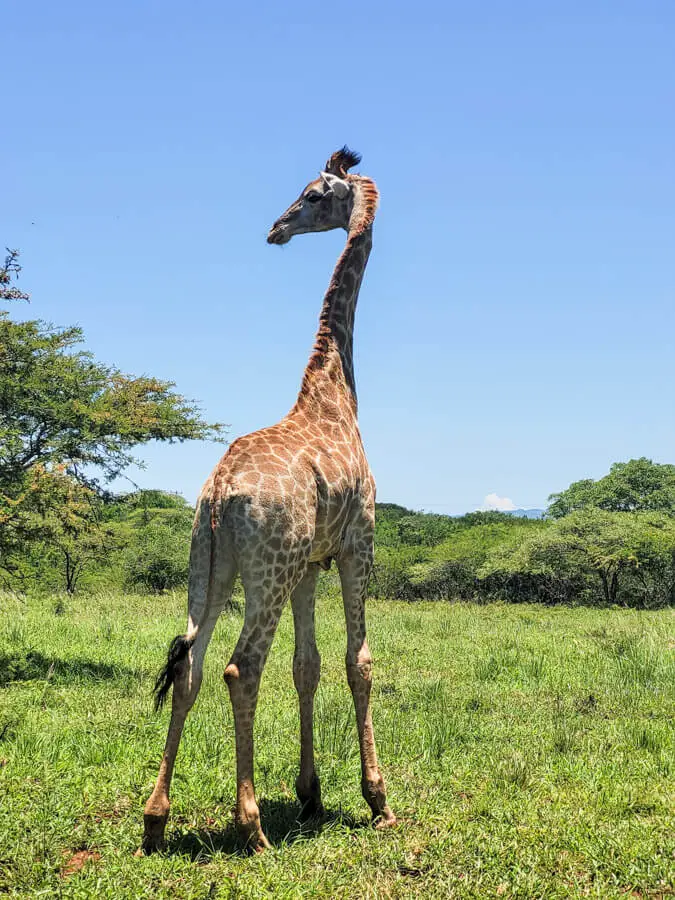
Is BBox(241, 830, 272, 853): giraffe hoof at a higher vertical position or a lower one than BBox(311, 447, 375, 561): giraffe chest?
lower

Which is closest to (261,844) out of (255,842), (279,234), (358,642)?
(255,842)

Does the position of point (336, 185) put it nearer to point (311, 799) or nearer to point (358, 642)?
point (358, 642)

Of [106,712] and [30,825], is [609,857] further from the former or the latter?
[106,712]

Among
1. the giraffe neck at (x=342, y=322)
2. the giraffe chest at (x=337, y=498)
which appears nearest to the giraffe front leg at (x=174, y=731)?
the giraffe chest at (x=337, y=498)

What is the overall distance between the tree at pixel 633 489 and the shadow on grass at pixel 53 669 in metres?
29.5

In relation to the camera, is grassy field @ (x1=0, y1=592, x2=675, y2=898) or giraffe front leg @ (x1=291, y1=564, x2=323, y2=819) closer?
grassy field @ (x1=0, y1=592, x2=675, y2=898)

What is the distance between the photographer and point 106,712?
7012 mm

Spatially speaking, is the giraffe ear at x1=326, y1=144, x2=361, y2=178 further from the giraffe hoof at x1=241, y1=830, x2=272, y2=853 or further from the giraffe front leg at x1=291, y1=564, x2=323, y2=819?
the giraffe hoof at x1=241, y1=830, x2=272, y2=853

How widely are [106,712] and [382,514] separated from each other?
3437 centimetres

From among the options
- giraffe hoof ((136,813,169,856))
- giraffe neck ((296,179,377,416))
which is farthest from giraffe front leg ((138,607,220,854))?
giraffe neck ((296,179,377,416))

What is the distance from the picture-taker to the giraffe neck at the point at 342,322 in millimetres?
5688

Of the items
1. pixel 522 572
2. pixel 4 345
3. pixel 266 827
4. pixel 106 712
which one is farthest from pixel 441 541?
pixel 266 827

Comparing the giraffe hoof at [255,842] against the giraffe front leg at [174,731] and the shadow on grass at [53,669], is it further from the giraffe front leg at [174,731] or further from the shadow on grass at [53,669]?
the shadow on grass at [53,669]

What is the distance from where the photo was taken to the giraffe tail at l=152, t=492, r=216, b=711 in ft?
14.5
